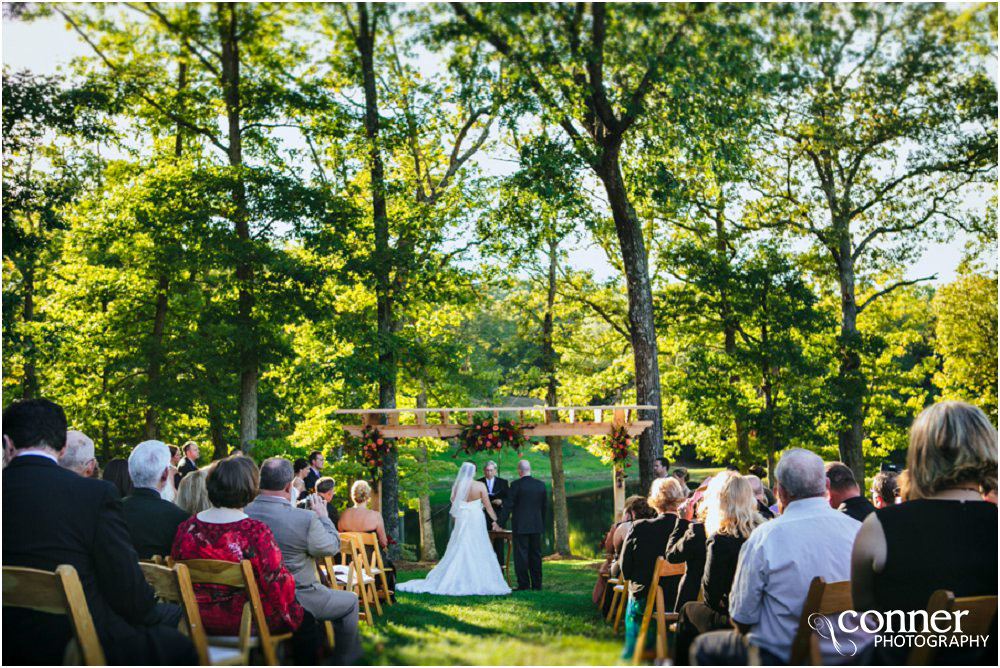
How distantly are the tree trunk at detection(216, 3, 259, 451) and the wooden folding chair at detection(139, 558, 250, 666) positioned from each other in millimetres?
12025

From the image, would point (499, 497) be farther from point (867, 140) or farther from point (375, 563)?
point (867, 140)

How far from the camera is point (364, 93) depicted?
1582cm

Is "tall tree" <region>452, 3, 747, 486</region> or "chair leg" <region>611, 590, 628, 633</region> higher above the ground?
"tall tree" <region>452, 3, 747, 486</region>

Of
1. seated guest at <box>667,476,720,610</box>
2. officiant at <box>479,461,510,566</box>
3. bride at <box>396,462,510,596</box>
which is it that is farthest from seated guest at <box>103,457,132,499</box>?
officiant at <box>479,461,510,566</box>

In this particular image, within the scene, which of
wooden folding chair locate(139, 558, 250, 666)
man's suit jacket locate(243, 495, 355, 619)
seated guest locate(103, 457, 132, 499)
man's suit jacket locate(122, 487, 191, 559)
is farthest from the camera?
seated guest locate(103, 457, 132, 499)

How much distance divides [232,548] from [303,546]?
1021 millimetres

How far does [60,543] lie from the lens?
11.7ft

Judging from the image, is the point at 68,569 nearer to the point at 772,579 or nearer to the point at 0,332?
the point at 772,579

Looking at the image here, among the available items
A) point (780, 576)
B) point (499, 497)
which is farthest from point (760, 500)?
point (499, 497)

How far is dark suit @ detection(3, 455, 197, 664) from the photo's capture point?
358 cm

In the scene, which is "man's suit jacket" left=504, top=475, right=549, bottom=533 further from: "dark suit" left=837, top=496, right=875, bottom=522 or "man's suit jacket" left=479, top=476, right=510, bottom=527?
"dark suit" left=837, top=496, right=875, bottom=522

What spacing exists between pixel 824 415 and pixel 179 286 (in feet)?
49.8

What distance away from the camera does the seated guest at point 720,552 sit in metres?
4.95

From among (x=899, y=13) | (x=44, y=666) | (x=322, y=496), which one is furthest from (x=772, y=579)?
(x=899, y=13)
